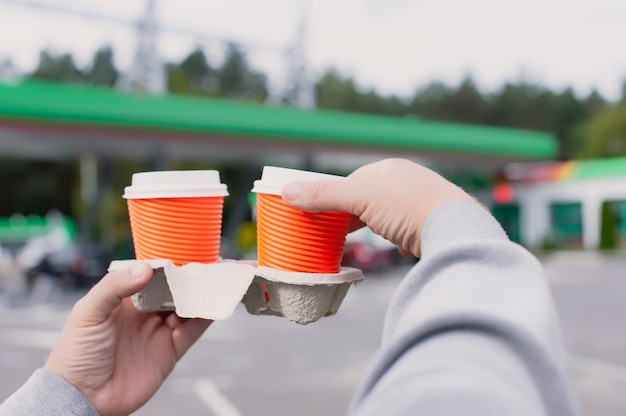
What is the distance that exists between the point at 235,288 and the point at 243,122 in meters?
15.4

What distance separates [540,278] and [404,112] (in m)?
56.5

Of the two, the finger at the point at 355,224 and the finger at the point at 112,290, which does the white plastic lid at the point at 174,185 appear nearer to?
the finger at the point at 112,290

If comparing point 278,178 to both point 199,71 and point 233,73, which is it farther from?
point 199,71

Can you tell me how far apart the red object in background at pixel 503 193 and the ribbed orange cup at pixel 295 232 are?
30.4 metres

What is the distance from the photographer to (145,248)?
1590 mm

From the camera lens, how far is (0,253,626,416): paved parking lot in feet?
19.9

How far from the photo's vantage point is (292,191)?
134cm

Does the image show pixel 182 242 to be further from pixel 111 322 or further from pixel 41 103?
pixel 41 103

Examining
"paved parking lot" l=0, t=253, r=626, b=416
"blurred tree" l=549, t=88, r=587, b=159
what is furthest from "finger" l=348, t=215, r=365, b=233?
"blurred tree" l=549, t=88, r=587, b=159

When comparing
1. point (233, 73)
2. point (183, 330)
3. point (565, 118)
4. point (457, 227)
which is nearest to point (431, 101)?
point (565, 118)

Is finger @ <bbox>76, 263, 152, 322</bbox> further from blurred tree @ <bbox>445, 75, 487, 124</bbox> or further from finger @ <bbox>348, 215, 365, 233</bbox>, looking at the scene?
blurred tree @ <bbox>445, 75, 487, 124</bbox>

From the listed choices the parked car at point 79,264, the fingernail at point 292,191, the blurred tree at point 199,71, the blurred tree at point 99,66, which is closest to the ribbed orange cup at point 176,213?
the fingernail at point 292,191

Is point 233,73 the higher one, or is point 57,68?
point 233,73

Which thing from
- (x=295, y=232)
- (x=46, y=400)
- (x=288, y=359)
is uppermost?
(x=295, y=232)
